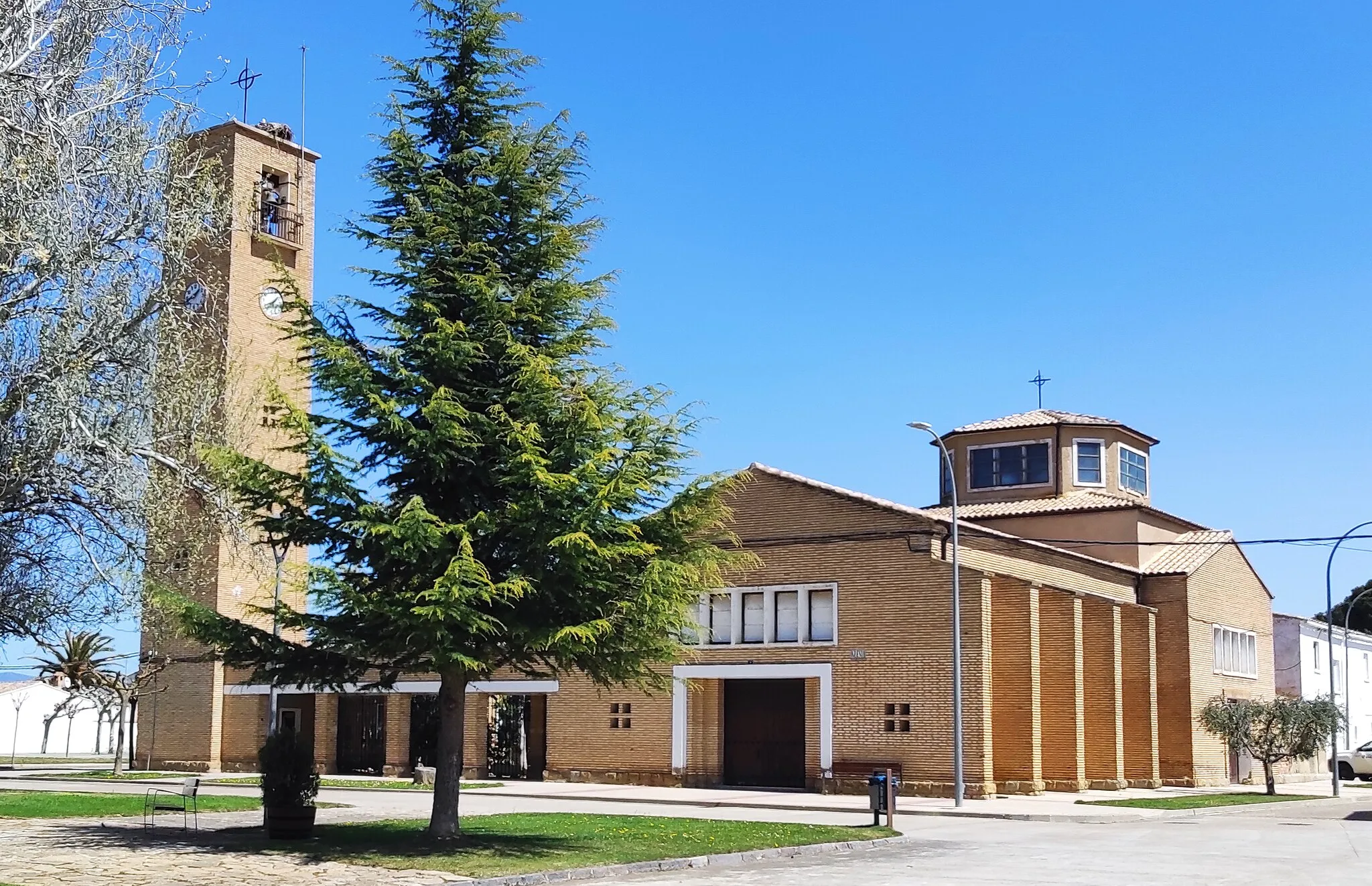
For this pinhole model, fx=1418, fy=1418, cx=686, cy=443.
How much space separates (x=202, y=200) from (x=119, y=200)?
208 cm

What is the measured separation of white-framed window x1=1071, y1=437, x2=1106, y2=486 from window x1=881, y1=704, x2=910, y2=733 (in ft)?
52.2

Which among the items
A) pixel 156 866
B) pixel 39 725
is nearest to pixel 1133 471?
pixel 156 866

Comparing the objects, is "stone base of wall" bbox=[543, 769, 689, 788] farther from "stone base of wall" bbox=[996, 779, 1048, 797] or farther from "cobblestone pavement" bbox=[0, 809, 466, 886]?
"cobblestone pavement" bbox=[0, 809, 466, 886]

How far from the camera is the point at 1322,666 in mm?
64438

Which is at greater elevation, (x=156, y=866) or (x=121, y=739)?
(x=156, y=866)

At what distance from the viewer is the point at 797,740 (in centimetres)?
3884

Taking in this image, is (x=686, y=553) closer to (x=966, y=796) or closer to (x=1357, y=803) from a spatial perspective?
(x=966, y=796)

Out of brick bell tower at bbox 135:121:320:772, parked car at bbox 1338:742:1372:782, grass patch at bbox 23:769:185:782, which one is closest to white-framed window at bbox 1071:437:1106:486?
parked car at bbox 1338:742:1372:782

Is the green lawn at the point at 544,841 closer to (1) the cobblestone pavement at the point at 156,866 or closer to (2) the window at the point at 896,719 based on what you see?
(1) the cobblestone pavement at the point at 156,866

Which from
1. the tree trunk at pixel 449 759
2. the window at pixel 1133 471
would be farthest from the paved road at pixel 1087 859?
the window at pixel 1133 471

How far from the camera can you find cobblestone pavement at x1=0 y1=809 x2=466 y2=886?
607 inches

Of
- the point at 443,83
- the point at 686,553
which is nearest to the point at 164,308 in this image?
the point at 443,83

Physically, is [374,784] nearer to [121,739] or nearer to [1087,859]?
[121,739]

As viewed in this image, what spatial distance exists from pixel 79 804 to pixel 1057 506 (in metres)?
30.8
